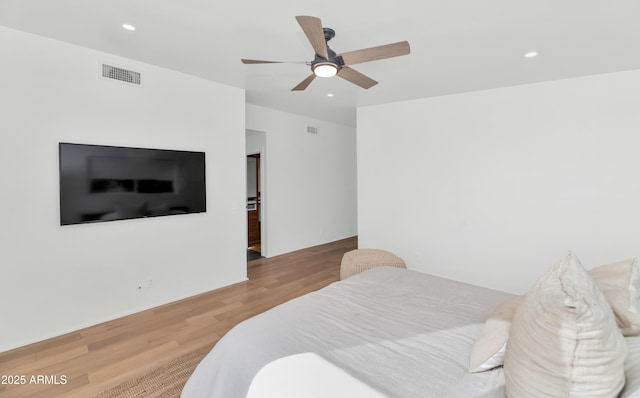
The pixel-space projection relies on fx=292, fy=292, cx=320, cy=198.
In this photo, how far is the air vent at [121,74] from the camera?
2885 millimetres

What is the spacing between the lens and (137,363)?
2.29 m

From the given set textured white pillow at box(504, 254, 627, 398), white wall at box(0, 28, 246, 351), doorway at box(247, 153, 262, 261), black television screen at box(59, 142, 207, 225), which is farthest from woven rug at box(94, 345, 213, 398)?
doorway at box(247, 153, 262, 261)

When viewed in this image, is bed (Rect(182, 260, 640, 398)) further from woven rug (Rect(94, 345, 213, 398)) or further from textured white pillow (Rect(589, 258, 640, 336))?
woven rug (Rect(94, 345, 213, 398))

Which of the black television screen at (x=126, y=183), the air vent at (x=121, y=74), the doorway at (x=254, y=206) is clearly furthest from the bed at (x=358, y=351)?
the doorway at (x=254, y=206)

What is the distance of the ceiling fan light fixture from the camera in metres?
2.14

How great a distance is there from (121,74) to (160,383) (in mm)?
2871

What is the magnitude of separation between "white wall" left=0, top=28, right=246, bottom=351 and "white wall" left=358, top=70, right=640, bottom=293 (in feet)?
8.20

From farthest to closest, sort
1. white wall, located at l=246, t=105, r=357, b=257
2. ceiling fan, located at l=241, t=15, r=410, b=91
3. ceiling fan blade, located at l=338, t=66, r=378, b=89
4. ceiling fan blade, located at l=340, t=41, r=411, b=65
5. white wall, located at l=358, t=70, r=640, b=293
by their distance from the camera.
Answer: white wall, located at l=246, t=105, r=357, b=257 < white wall, located at l=358, t=70, r=640, b=293 < ceiling fan blade, located at l=338, t=66, r=378, b=89 < ceiling fan blade, located at l=340, t=41, r=411, b=65 < ceiling fan, located at l=241, t=15, r=410, b=91

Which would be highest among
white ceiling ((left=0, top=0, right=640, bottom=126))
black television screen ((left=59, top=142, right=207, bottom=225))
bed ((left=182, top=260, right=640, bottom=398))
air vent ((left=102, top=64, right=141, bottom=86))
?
white ceiling ((left=0, top=0, right=640, bottom=126))

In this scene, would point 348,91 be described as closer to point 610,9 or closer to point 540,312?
point 610,9

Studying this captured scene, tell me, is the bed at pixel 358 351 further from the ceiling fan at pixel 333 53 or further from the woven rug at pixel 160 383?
the ceiling fan at pixel 333 53

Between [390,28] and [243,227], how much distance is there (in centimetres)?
301

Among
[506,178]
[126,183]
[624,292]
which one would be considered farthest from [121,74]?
[506,178]


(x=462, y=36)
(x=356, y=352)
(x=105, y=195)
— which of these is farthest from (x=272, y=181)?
(x=356, y=352)
